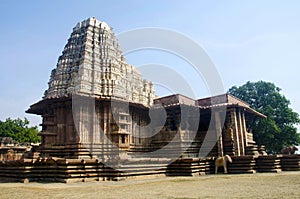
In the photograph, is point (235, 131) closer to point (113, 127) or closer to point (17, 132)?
point (113, 127)

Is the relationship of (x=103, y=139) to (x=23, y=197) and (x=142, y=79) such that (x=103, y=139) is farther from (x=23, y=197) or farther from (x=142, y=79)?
(x=142, y=79)

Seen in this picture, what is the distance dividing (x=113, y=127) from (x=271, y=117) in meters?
23.6

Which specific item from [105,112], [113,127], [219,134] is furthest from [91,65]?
[219,134]

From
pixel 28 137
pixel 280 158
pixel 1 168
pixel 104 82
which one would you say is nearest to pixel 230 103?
pixel 280 158

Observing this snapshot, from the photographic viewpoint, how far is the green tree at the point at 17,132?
5262cm

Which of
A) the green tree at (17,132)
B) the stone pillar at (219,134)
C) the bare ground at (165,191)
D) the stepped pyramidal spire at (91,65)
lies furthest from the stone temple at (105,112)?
the green tree at (17,132)

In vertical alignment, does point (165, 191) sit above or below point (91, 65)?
below

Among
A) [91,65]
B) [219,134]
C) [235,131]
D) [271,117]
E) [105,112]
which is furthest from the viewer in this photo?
[271,117]

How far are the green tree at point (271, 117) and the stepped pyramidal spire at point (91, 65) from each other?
61.5ft

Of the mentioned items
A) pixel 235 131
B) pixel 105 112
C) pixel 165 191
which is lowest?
pixel 165 191

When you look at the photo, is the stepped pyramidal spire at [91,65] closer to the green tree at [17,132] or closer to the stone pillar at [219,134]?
the stone pillar at [219,134]

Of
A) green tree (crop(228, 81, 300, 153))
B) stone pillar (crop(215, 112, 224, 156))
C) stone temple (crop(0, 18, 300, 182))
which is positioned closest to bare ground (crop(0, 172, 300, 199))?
stone temple (crop(0, 18, 300, 182))

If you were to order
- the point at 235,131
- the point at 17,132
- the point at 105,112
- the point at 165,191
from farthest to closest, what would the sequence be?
the point at 17,132
the point at 235,131
the point at 105,112
the point at 165,191

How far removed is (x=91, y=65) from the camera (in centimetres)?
2319
